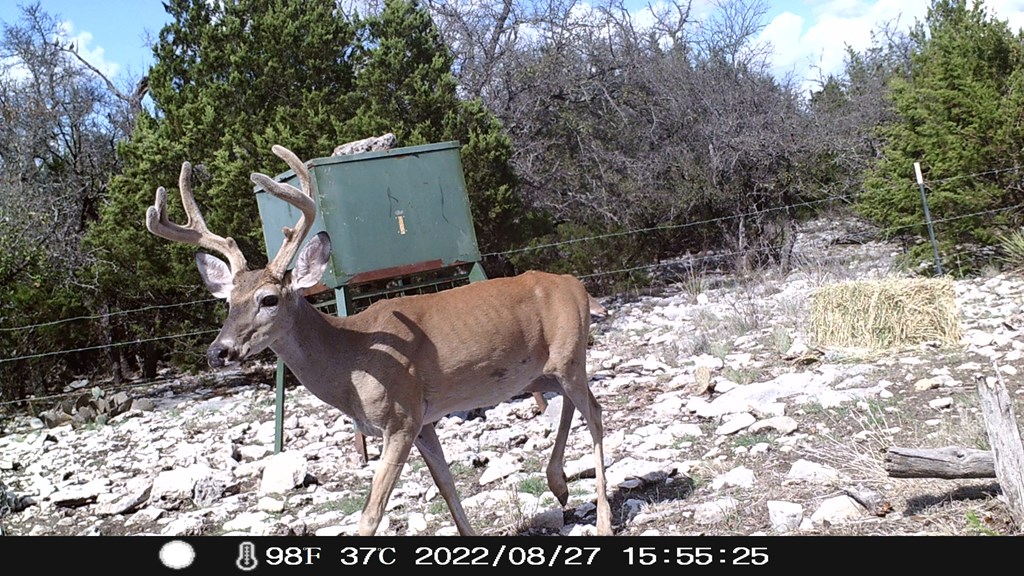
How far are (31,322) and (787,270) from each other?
1048cm

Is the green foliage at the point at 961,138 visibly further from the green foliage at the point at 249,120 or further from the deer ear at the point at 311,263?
the deer ear at the point at 311,263

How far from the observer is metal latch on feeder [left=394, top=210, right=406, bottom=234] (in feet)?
26.9

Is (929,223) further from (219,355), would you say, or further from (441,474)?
(219,355)

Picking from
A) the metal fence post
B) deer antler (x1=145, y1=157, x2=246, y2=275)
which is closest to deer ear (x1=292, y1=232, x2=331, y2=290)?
deer antler (x1=145, y1=157, x2=246, y2=275)

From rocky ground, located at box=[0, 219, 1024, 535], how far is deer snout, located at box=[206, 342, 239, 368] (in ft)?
4.98

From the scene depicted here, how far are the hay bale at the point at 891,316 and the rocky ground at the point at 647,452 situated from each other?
265 millimetres

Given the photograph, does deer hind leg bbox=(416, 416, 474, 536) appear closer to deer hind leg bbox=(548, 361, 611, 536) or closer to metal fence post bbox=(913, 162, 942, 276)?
deer hind leg bbox=(548, 361, 611, 536)

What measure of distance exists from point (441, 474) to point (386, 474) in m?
0.54

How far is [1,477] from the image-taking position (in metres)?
8.37
